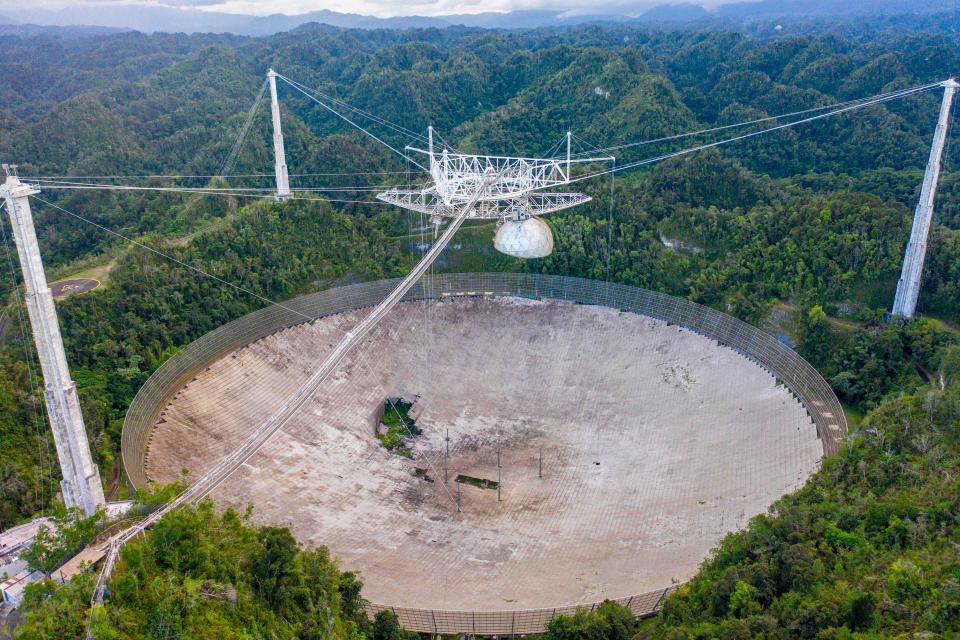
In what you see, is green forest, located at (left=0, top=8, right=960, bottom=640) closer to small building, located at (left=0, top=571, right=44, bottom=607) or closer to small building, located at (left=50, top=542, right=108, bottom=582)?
small building, located at (left=50, top=542, right=108, bottom=582)

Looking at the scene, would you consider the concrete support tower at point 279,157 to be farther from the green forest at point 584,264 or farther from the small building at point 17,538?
the small building at point 17,538

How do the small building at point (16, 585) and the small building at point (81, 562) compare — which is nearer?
the small building at point (81, 562)

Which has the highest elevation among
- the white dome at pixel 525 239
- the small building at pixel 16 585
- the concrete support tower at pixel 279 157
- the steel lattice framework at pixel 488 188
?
the concrete support tower at pixel 279 157

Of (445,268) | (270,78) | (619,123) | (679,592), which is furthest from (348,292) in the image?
(619,123)

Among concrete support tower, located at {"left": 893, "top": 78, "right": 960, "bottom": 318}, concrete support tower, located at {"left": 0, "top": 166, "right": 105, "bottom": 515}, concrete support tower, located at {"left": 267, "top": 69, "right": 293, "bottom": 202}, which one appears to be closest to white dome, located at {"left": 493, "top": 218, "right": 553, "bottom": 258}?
concrete support tower, located at {"left": 267, "top": 69, "right": 293, "bottom": 202}

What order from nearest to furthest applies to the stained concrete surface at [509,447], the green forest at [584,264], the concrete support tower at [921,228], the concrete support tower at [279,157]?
the green forest at [584,264] → the stained concrete surface at [509,447] → the concrete support tower at [921,228] → the concrete support tower at [279,157]

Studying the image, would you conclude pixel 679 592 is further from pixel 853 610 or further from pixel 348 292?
pixel 348 292

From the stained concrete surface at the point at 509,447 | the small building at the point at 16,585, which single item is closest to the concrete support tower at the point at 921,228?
the stained concrete surface at the point at 509,447
